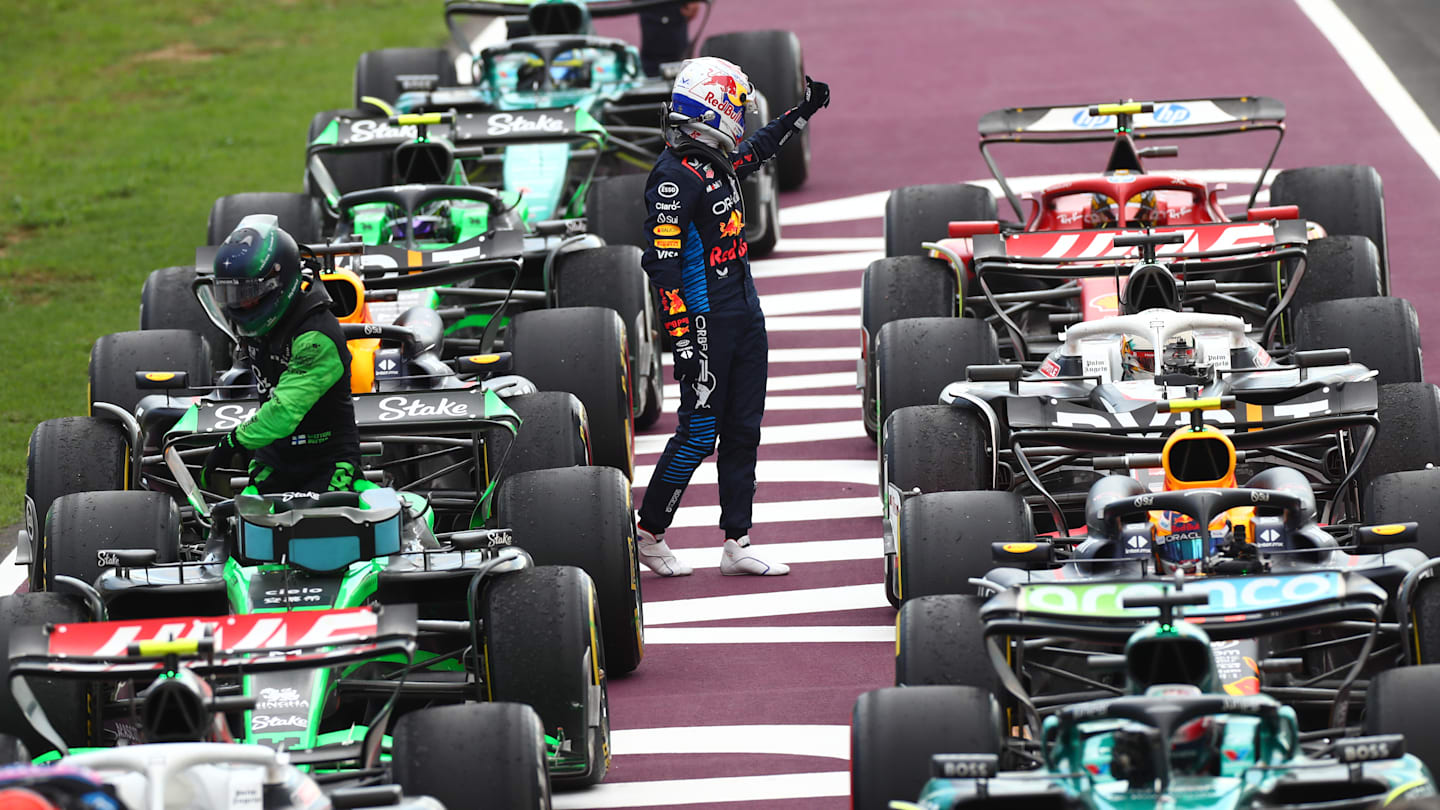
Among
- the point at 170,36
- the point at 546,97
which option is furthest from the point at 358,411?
the point at 170,36

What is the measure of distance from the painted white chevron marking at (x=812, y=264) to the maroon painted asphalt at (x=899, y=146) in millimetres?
148

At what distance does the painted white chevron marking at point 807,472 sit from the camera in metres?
14.9

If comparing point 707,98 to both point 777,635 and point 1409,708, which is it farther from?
point 1409,708

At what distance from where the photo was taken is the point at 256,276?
405 inches

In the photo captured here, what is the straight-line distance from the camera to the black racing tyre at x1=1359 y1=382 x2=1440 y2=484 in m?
11.9

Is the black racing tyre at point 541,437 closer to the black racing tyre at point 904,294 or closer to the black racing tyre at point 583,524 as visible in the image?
the black racing tyre at point 583,524

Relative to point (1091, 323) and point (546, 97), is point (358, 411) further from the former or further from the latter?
point (546, 97)

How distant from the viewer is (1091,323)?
41.2 feet

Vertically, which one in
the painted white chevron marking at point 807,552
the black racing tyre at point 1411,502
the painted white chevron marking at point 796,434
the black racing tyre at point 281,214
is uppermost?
the black racing tyre at point 281,214

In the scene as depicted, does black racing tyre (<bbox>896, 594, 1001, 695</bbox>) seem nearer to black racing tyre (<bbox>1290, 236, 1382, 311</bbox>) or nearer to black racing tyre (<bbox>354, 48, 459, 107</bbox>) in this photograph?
black racing tyre (<bbox>1290, 236, 1382, 311</bbox>)

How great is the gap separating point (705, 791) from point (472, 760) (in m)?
2.03

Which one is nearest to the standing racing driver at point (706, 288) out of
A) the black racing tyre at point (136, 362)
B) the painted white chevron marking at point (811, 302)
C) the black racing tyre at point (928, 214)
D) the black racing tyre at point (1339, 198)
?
the black racing tyre at point (136, 362)

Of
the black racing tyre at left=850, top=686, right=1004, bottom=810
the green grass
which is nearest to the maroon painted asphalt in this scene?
the black racing tyre at left=850, top=686, right=1004, bottom=810

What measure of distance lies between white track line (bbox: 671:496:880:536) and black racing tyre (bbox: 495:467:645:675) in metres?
2.99
